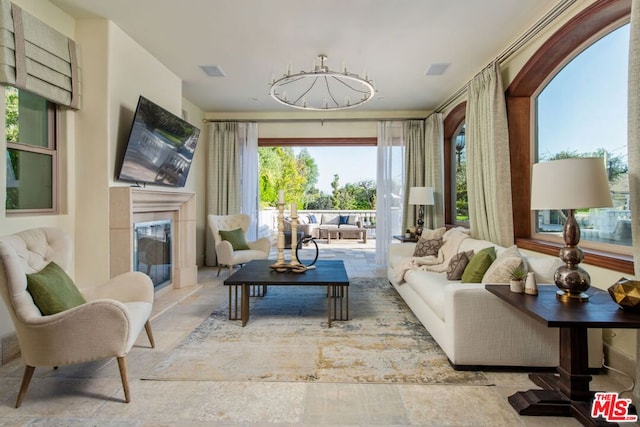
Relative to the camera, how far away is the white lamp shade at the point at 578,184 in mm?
1852

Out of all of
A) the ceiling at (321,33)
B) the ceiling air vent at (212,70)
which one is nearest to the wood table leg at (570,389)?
the ceiling at (321,33)

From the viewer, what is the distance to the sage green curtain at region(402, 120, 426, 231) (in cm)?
607

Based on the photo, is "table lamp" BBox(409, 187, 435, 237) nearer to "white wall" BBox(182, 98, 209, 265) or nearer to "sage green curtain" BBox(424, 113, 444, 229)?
"sage green curtain" BBox(424, 113, 444, 229)

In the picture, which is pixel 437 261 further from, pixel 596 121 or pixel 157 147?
pixel 157 147

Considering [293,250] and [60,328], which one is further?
[293,250]

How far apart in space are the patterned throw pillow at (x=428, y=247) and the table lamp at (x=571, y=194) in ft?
7.22

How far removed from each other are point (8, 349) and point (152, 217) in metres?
1.81

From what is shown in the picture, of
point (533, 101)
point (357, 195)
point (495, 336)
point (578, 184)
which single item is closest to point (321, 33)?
point (533, 101)

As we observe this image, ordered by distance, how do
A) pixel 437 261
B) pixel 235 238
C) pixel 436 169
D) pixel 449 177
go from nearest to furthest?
pixel 437 261 < pixel 235 238 < pixel 436 169 < pixel 449 177

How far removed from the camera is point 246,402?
200 centimetres

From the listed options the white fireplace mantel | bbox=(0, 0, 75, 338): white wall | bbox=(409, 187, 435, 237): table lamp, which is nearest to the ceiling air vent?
bbox=(0, 0, 75, 338): white wall

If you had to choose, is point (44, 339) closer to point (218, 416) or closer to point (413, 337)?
point (218, 416)

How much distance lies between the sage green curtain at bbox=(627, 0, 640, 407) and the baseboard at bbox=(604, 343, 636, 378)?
31 cm

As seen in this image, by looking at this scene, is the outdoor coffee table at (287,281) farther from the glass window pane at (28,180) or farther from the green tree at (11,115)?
the green tree at (11,115)
